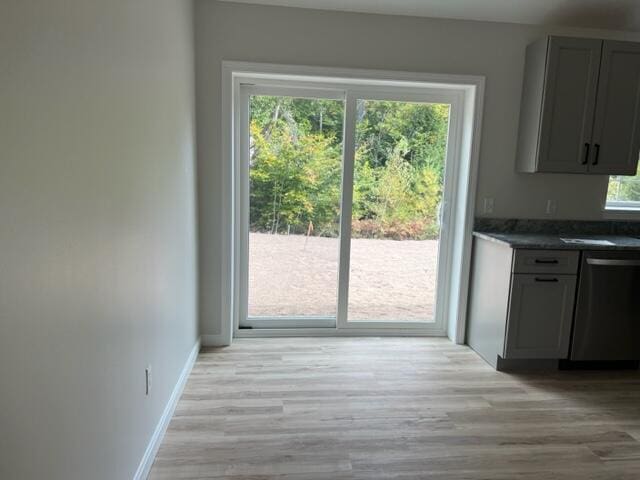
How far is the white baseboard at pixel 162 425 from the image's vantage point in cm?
179

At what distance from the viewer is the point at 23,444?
96 centimetres

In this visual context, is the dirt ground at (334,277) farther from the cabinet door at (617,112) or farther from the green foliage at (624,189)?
the green foliage at (624,189)

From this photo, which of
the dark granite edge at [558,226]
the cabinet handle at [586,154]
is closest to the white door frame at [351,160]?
the dark granite edge at [558,226]

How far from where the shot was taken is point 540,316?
286cm

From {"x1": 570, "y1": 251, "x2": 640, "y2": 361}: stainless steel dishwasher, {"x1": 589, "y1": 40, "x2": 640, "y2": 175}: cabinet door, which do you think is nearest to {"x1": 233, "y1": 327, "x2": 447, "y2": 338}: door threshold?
{"x1": 570, "y1": 251, "x2": 640, "y2": 361}: stainless steel dishwasher

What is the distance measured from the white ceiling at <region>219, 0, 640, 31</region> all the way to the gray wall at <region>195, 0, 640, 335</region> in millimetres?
69

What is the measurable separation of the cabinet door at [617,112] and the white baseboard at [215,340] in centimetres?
293

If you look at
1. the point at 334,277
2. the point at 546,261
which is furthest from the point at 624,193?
the point at 334,277

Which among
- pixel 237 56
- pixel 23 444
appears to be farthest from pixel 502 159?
pixel 23 444

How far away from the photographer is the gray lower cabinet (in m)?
2.79

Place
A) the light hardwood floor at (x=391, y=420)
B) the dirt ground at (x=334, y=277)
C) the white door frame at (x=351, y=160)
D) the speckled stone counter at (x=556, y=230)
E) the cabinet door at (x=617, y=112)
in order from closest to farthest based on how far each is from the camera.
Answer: the light hardwood floor at (x=391, y=420) → the cabinet door at (x=617, y=112) → the white door frame at (x=351, y=160) → the speckled stone counter at (x=556, y=230) → the dirt ground at (x=334, y=277)

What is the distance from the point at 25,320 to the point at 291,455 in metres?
1.43

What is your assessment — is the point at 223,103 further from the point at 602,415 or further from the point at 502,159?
the point at 602,415

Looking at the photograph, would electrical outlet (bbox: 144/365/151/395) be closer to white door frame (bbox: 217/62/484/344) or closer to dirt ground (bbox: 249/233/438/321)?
white door frame (bbox: 217/62/484/344)
